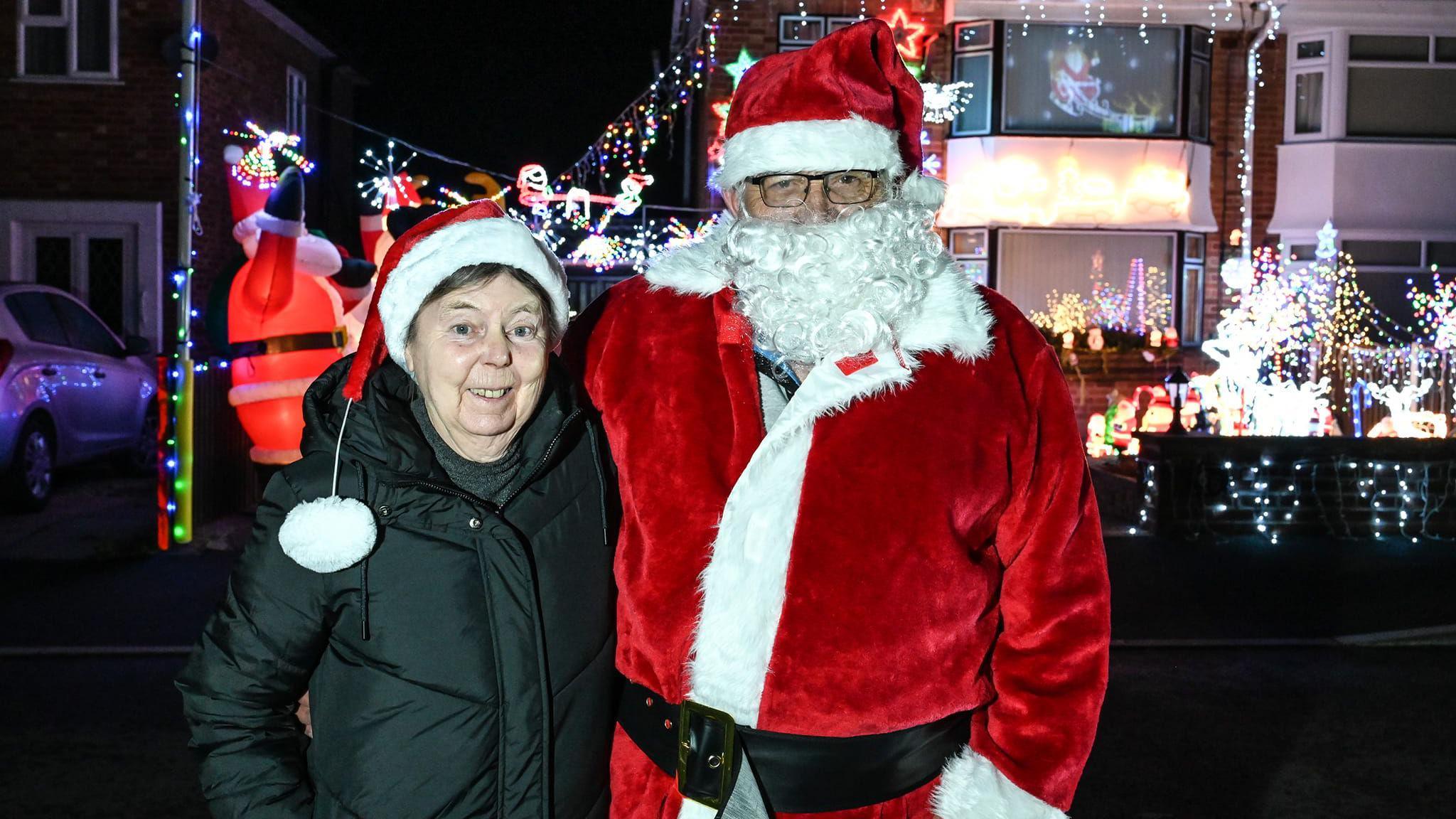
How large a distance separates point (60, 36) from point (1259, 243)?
1455cm

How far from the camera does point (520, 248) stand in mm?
2109

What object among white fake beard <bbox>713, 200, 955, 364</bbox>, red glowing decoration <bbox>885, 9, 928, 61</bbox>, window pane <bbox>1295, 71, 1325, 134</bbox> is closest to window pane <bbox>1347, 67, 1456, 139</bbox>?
window pane <bbox>1295, 71, 1325, 134</bbox>

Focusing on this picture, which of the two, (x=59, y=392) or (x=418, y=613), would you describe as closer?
(x=418, y=613)

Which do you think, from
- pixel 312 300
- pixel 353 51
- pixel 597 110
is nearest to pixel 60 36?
pixel 353 51

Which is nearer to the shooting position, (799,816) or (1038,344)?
(799,816)

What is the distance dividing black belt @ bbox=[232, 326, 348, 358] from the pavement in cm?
142

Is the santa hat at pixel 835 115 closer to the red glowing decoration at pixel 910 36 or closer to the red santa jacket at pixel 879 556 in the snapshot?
the red santa jacket at pixel 879 556

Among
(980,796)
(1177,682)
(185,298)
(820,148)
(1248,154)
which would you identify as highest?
(1248,154)

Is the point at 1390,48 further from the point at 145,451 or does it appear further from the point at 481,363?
the point at 481,363

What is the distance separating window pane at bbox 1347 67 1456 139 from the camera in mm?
14719

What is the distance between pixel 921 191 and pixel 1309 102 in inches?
568

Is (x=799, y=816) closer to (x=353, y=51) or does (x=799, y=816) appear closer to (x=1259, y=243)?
(x=1259, y=243)

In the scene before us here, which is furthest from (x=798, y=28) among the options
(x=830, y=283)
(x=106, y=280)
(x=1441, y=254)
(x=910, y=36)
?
(x=830, y=283)

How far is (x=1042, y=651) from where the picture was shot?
2.11 meters
